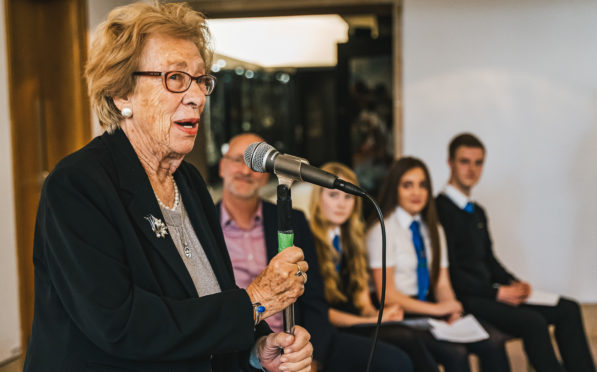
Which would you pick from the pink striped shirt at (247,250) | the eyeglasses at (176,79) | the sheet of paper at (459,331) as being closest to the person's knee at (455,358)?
the sheet of paper at (459,331)

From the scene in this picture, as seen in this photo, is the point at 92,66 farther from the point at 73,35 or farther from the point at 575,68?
the point at 575,68

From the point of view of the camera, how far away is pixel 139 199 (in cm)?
126

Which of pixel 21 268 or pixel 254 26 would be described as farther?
pixel 254 26

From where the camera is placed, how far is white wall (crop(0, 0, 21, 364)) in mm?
3426

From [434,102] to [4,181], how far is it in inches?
119

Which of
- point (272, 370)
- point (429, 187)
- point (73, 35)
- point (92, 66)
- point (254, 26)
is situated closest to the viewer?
point (92, 66)

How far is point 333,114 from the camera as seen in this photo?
1106 cm

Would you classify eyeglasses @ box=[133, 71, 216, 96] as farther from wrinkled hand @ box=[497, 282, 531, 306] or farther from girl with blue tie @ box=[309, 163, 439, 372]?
wrinkled hand @ box=[497, 282, 531, 306]

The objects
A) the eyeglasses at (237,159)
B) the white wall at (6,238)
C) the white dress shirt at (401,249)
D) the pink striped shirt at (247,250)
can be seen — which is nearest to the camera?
the pink striped shirt at (247,250)

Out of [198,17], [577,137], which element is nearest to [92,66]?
[198,17]

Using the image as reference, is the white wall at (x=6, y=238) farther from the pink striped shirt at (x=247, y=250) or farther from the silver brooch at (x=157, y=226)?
the silver brooch at (x=157, y=226)

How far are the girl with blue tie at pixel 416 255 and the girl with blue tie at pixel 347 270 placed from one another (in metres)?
0.10

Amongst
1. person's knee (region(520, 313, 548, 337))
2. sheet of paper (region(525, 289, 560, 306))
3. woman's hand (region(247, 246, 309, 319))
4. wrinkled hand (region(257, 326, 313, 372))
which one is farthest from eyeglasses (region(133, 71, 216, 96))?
sheet of paper (region(525, 289, 560, 306))

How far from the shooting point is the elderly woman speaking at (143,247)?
1120 mm
